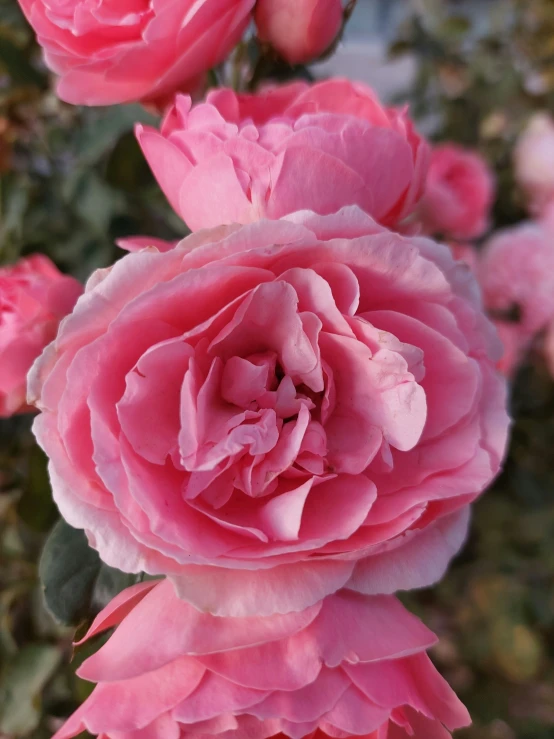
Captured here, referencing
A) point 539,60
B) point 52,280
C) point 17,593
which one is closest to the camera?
point 52,280

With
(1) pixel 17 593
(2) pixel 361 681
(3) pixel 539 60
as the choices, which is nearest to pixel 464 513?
(2) pixel 361 681

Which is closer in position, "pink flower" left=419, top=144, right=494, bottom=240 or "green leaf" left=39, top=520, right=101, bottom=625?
"green leaf" left=39, top=520, right=101, bottom=625

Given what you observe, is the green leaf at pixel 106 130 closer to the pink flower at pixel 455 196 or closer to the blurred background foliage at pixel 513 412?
the blurred background foliage at pixel 513 412

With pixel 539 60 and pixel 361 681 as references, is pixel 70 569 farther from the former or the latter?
pixel 539 60

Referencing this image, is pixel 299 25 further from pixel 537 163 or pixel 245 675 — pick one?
pixel 537 163

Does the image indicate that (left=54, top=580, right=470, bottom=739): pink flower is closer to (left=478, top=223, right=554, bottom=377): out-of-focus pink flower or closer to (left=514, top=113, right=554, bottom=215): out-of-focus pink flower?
(left=478, top=223, right=554, bottom=377): out-of-focus pink flower

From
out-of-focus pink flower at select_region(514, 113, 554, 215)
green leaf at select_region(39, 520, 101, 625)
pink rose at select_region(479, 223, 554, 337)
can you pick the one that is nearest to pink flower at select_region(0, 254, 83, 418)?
green leaf at select_region(39, 520, 101, 625)

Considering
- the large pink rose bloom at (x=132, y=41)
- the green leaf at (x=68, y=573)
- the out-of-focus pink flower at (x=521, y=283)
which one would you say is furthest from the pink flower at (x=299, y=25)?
the out-of-focus pink flower at (x=521, y=283)

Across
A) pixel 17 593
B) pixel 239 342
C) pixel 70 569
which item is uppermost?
pixel 239 342
